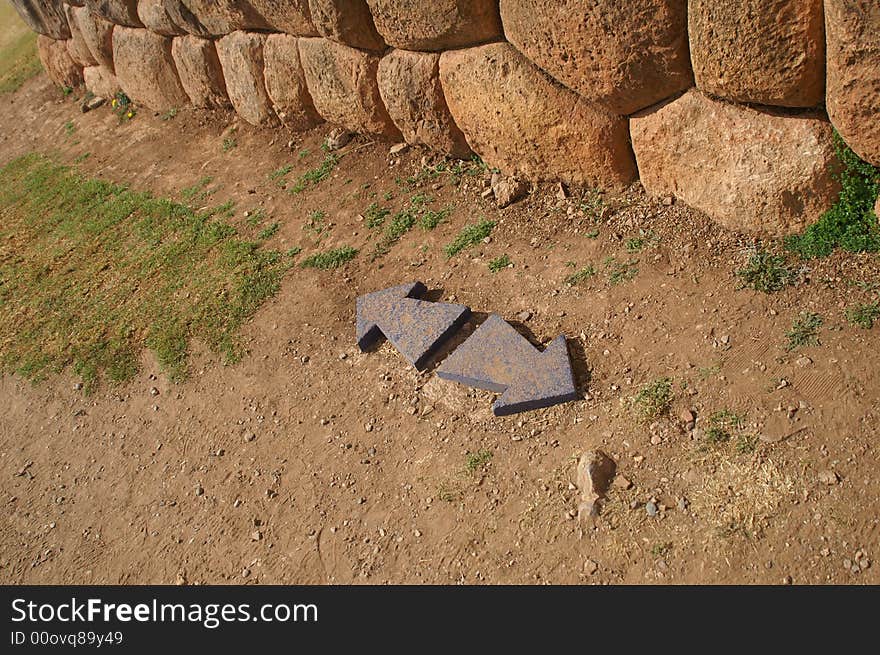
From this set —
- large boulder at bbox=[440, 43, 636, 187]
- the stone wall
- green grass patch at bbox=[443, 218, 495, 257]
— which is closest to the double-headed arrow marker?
green grass patch at bbox=[443, 218, 495, 257]

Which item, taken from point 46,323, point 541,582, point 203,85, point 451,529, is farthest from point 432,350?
point 203,85

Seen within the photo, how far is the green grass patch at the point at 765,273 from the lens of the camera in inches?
162

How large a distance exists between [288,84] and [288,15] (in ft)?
2.51

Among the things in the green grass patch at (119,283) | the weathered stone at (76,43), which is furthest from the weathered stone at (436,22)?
the weathered stone at (76,43)

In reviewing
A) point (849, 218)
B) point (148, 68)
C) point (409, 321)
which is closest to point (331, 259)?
point (409, 321)

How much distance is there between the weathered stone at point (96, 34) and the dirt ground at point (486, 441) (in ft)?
18.7

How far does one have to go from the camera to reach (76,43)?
10.3 metres

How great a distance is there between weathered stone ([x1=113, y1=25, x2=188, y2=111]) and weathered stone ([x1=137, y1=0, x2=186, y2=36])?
0.18 m

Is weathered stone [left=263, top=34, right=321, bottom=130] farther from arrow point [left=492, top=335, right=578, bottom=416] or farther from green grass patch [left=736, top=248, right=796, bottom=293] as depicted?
green grass patch [left=736, top=248, right=796, bottom=293]

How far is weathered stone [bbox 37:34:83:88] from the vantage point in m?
10.8

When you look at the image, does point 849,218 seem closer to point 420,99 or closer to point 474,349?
point 474,349

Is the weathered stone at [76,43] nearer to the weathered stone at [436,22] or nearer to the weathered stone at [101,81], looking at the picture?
the weathered stone at [101,81]

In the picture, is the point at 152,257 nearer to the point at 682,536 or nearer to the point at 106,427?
the point at 106,427

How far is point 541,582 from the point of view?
338 centimetres
